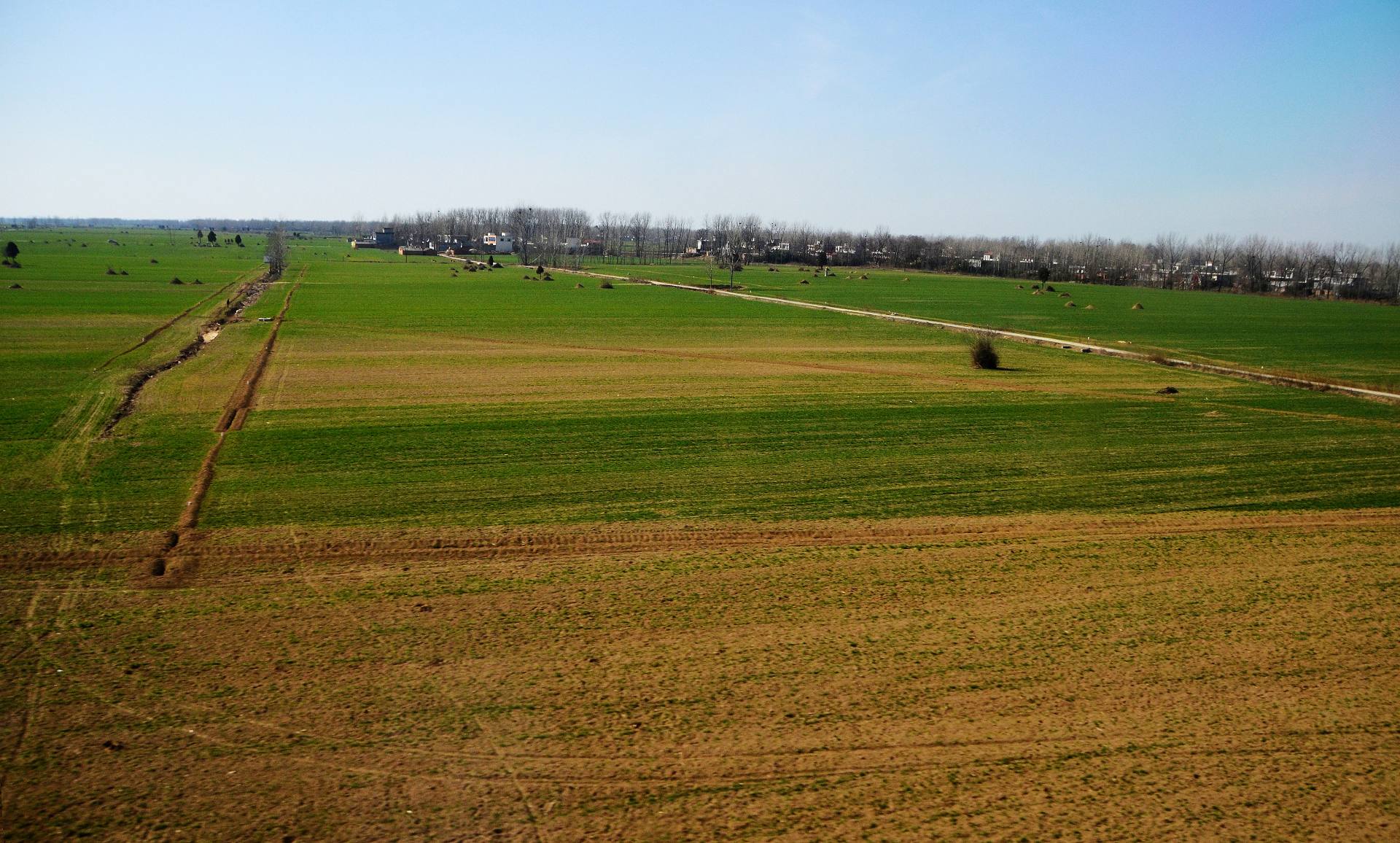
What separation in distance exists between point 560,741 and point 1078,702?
22.2 feet

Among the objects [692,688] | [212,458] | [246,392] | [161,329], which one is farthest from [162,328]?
[692,688]

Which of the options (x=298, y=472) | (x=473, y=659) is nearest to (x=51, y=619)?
(x=473, y=659)

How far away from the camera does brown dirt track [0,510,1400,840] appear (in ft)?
32.9

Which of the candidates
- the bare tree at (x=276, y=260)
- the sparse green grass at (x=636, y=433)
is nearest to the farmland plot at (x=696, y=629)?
the sparse green grass at (x=636, y=433)

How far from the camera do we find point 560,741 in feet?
36.8

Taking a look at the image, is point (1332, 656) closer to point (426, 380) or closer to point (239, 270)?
point (426, 380)

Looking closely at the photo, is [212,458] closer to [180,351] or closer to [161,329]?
[180,351]

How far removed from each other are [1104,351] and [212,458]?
151 feet

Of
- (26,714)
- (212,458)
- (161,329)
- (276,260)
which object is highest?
(276,260)

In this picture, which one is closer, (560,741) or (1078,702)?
(560,741)

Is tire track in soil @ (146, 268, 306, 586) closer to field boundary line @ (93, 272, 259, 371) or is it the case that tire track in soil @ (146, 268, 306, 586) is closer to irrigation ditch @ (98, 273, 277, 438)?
irrigation ditch @ (98, 273, 277, 438)

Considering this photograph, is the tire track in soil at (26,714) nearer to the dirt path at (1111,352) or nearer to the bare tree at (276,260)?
the dirt path at (1111,352)

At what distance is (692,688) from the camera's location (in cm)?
1254

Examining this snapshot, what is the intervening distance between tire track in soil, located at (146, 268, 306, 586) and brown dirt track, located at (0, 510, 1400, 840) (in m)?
0.34
